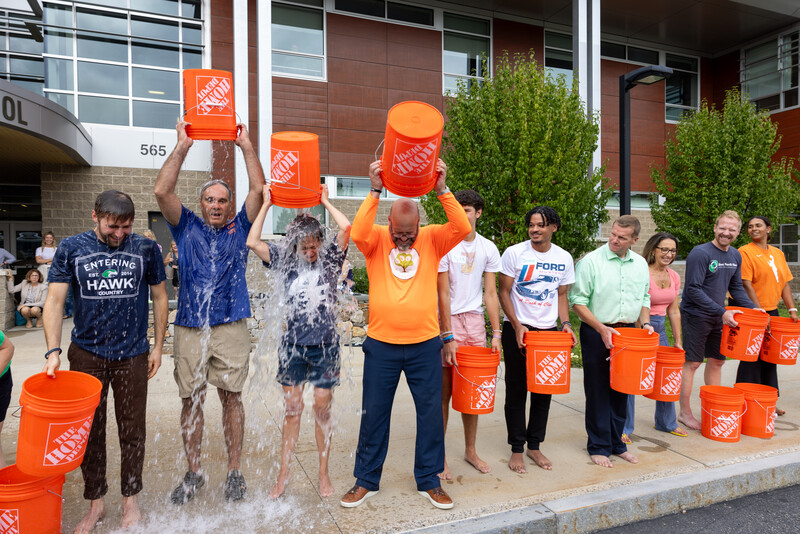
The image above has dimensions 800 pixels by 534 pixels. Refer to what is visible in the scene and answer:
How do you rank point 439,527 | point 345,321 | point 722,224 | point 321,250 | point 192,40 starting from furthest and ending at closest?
point 192,40 → point 345,321 → point 722,224 → point 321,250 → point 439,527

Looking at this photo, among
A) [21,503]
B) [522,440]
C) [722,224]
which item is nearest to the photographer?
[21,503]

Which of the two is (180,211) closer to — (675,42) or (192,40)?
(192,40)

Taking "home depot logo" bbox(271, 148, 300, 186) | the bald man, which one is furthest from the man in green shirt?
"home depot logo" bbox(271, 148, 300, 186)

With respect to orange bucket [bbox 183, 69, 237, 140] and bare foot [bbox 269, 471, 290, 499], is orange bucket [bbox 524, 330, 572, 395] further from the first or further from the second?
orange bucket [bbox 183, 69, 237, 140]

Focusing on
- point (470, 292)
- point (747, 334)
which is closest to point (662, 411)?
point (747, 334)

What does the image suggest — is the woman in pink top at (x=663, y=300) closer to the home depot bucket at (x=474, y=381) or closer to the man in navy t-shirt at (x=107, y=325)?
the home depot bucket at (x=474, y=381)

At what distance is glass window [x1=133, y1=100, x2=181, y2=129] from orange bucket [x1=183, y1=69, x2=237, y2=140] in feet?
36.9

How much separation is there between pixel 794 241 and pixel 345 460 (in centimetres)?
2099

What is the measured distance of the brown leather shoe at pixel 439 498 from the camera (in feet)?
10.6

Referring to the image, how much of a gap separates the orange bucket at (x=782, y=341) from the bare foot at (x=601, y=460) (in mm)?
2219

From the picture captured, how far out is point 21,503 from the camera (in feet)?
8.42

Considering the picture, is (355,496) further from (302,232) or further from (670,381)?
(670,381)

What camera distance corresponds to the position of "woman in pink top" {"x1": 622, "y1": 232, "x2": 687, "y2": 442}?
15.3 ft

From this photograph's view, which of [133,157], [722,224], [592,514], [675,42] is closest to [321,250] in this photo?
[592,514]
